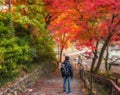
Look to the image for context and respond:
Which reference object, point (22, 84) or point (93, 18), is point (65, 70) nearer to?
point (22, 84)

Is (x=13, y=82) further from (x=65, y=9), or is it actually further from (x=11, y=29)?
(x=65, y=9)

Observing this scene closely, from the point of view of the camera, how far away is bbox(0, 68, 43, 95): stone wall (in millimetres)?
9696

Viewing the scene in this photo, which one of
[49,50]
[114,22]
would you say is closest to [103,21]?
[114,22]

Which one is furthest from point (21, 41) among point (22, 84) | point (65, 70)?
point (65, 70)

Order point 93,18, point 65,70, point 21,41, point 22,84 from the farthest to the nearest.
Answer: point 93,18
point 21,41
point 22,84
point 65,70

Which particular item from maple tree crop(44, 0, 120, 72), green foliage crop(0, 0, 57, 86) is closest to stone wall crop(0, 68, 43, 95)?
green foliage crop(0, 0, 57, 86)

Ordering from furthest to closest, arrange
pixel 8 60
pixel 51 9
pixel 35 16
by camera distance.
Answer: pixel 51 9, pixel 35 16, pixel 8 60

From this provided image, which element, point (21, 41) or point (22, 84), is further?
point (21, 41)

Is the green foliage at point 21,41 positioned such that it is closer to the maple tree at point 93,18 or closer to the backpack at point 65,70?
the backpack at point 65,70

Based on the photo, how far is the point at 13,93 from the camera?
396 inches

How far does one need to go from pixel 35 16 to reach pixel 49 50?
7.16 meters

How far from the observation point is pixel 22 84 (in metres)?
11.6

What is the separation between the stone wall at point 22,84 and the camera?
31.8ft

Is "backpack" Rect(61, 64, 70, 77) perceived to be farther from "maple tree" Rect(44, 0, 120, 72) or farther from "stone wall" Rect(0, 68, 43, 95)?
"maple tree" Rect(44, 0, 120, 72)
